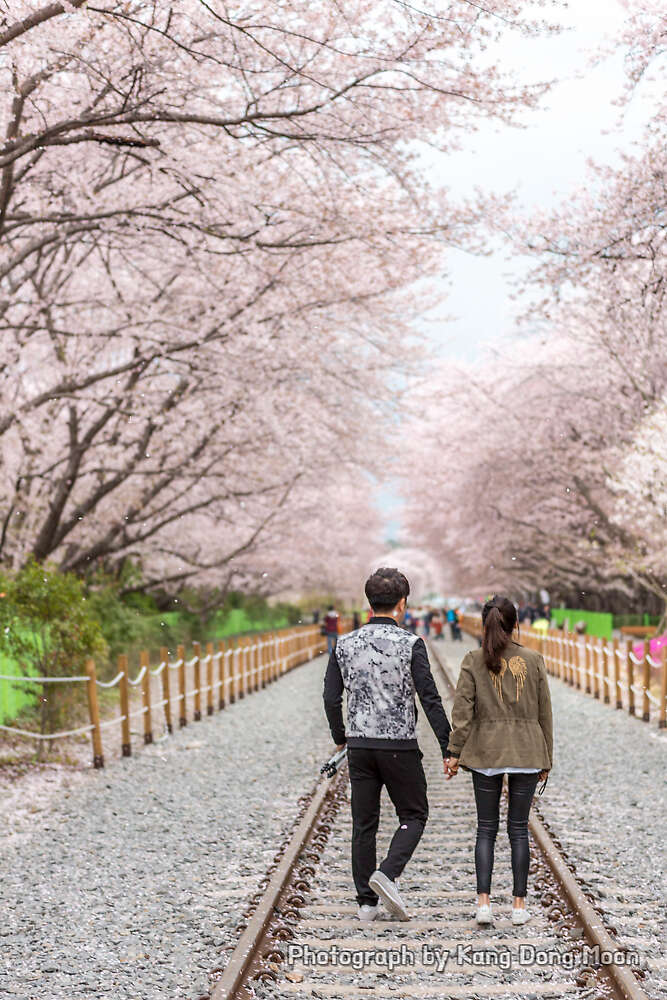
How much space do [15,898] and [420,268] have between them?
10.4 metres

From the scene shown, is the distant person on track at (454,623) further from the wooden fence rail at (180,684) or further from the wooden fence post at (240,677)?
the wooden fence post at (240,677)

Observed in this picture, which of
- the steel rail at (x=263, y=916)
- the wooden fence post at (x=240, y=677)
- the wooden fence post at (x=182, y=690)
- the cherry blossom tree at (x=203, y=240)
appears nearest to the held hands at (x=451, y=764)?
the steel rail at (x=263, y=916)

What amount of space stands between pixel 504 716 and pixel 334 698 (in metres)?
0.93

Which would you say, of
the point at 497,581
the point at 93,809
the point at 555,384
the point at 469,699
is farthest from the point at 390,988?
the point at 497,581

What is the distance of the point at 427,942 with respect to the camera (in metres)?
5.43

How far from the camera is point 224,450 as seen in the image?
19.2 m

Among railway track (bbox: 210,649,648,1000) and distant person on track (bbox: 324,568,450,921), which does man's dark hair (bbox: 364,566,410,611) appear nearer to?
distant person on track (bbox: 324,568,450,921)

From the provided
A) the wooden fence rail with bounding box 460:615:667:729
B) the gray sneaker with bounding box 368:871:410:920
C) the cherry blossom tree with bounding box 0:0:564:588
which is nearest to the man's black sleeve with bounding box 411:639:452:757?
the gray sneaker with bounding box 368:871:410:920

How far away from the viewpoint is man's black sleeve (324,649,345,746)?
5.75m

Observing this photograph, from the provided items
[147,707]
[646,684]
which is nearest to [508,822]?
[147,707]

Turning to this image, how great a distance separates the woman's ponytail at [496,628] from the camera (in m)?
5.57

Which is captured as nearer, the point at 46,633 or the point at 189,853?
the point at 189,853

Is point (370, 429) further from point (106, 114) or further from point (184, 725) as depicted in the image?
point (106, 114)

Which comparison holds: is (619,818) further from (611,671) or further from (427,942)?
(611,671)
